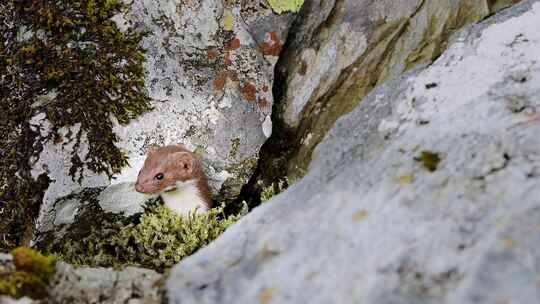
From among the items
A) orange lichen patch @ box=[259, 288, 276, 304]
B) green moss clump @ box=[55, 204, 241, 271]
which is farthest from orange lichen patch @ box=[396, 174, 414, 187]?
green moss clump @ box=[55, 204, 241, 271]

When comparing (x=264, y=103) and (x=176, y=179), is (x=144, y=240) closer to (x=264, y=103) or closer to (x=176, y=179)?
(x=176, y=179)

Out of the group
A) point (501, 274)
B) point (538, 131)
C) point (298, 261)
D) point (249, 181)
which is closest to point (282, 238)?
point (298, 261)

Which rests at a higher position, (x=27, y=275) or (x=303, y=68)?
(x=303, y=68)

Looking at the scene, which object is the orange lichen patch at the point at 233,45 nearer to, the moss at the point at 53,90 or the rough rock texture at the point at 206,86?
the rough rock texture at the point at 206,86

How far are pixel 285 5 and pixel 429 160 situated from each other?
3193 millimetres

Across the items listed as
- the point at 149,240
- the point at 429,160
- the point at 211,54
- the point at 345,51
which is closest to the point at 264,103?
the point at 211,54

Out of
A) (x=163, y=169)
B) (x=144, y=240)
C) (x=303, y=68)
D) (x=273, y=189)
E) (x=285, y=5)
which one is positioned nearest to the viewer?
(x=144, y=240)

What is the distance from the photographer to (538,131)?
2.43 m

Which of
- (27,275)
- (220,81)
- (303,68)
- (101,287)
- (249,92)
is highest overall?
(220,81)

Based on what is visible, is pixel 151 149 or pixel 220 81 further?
pixel 220 81

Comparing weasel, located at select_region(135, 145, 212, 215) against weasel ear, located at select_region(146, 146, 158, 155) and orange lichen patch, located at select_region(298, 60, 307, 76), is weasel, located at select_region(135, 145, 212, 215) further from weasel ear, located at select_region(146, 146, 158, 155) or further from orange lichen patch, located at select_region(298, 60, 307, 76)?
orange lichen patch, located at select_region(298, 60, 307, 76)

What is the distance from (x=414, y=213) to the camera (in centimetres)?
226

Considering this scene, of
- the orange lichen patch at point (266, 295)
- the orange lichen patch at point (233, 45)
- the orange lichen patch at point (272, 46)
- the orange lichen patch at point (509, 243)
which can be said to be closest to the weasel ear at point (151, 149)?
the orange lichen patch at point (233, 45)

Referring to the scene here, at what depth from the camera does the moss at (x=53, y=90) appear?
461 cm
